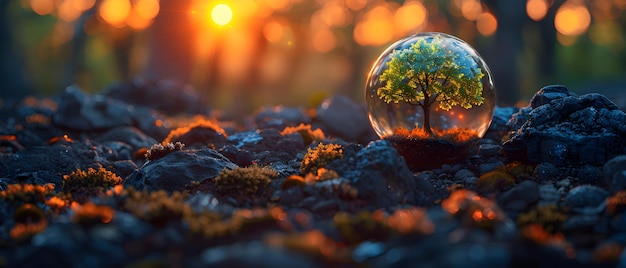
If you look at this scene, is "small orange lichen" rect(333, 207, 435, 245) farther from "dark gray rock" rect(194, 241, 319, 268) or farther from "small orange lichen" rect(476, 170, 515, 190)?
"small orange lichen" rect(476, 170, 515, 190)

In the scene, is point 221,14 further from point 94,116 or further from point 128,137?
point 128,137

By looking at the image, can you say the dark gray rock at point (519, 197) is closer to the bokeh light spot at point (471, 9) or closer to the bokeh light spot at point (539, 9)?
the bokeh light spot at point (539, 9)

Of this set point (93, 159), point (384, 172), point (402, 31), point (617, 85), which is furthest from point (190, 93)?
point (402, 31)

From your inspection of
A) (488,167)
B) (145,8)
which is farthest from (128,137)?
(145,8)

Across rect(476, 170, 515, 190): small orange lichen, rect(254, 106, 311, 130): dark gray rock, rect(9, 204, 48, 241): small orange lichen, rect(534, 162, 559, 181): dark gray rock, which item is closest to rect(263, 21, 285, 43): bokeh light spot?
rect(254, 106, 311, 130): dark gray rock

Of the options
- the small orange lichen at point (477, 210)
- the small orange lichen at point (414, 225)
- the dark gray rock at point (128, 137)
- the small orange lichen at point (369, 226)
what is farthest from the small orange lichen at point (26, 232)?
the dark gray rock at point (128, 137)

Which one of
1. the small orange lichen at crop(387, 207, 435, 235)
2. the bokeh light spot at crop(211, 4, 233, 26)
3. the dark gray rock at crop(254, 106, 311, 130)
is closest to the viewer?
the small orange lichen at crop(387, 207, 435, 235)

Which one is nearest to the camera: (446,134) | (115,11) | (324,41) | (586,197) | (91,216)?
(91,216)
